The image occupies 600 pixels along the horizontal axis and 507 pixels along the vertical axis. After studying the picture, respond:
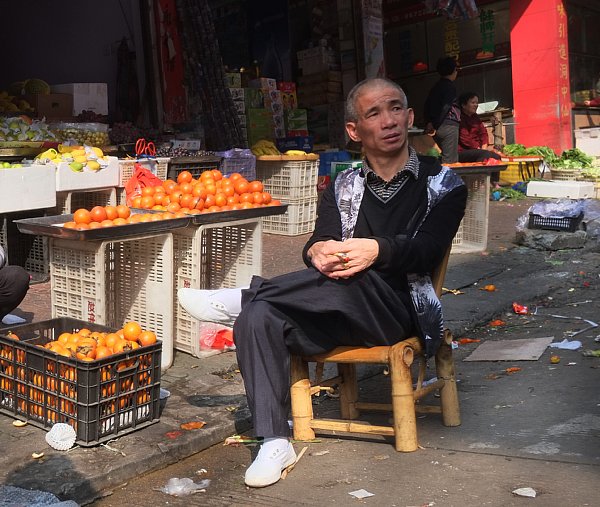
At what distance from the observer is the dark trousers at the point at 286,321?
3549 millimetres

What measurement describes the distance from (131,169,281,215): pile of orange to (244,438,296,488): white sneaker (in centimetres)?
201

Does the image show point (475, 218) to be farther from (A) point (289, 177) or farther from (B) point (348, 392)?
(B) point (348, 392)

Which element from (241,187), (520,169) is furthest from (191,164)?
(520,169)

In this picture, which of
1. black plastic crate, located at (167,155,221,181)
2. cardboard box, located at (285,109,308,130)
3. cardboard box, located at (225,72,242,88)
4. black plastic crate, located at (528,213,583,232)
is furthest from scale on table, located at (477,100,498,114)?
black plastic crate, located at (167,155,221,181)

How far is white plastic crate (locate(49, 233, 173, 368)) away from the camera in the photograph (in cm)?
483

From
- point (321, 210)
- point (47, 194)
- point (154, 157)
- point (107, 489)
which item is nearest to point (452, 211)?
point (321, 210)

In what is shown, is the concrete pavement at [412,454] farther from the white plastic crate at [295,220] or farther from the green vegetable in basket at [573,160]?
the green vegetable in basket at [573,160]

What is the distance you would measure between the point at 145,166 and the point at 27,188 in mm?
1487

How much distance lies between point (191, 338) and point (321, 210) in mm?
1716

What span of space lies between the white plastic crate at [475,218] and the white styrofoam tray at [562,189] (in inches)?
167

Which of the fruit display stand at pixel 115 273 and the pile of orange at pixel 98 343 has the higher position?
the fruit display stand at pixel 115 273

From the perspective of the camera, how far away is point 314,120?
14.1 metres

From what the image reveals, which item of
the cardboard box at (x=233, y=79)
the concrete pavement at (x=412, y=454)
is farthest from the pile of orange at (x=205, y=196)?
the cardboard box at (x=233, y=79)

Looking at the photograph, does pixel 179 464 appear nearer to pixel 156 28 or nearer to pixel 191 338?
pixel 191 338
